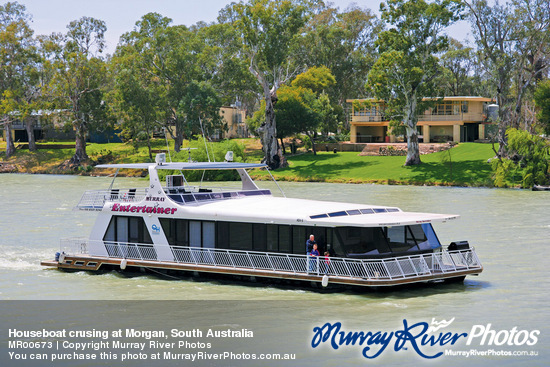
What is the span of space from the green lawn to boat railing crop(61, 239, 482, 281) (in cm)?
4043

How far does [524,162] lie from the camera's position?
194 ft

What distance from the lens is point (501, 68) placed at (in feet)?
219

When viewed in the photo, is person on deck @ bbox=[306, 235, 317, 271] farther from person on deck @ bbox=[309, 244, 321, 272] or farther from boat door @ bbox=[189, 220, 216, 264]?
boat door @ bbox=[189, 220, 216, 264]

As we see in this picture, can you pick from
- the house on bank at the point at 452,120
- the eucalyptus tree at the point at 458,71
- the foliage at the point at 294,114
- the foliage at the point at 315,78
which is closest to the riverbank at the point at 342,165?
the foliage at the point at 294,114

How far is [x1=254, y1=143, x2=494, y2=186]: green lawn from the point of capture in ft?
208

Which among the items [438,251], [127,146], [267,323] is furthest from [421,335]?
[127,146]

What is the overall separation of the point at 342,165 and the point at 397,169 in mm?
6785

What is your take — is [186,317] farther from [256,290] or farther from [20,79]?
[20,79]

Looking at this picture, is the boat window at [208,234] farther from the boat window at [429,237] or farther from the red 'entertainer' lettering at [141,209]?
the boat window at [429,237]

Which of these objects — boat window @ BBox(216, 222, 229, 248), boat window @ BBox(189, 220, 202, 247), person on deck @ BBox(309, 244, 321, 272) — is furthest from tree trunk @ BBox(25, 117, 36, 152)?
person on deck @ BBox(309, 244, 321, 272)

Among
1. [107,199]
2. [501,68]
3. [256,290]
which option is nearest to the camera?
[256,290]

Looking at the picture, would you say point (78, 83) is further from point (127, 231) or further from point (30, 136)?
point (127, 231)

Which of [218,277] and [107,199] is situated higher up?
[107,199]

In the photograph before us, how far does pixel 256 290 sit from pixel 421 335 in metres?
5.67
